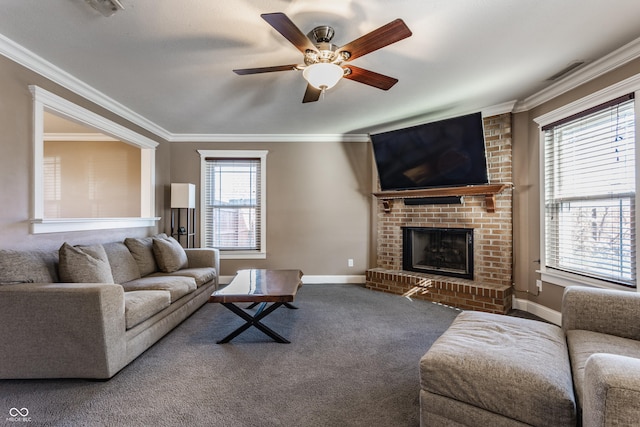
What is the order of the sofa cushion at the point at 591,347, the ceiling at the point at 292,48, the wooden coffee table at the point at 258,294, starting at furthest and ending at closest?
the wooden coffee table at the point at 258,294, the ceiling at the point at 292,48, the sofa cushion at the point at 591,347

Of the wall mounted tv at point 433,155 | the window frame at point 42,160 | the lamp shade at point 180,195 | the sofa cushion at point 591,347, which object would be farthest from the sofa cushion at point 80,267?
the wall mounted tv at point 433,155

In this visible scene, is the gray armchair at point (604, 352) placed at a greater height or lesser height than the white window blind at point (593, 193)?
lesser

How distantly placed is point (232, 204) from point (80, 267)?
251 centimetres

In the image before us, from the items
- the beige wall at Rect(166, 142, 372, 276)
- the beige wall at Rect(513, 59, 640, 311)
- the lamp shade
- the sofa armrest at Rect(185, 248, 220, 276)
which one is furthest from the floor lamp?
the beige wall at Rect(513, 59, 640, 311)

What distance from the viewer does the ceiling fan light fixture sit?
185 cm

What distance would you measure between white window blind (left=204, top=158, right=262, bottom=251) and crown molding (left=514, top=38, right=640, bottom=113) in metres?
3.64

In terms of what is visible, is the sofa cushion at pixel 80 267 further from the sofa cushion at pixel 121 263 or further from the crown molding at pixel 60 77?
the crown molding at pixel 60 77

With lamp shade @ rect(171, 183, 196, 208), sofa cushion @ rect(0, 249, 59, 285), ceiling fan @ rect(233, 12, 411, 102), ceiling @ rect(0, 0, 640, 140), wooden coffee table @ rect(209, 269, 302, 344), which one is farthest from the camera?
lamp shade @ rect(171, 183, 196, 208)

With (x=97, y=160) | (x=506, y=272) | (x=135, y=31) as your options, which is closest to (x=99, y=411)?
(x=135, y=31)

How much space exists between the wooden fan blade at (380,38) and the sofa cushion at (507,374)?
1.65 m

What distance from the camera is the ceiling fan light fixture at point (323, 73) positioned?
1.85m

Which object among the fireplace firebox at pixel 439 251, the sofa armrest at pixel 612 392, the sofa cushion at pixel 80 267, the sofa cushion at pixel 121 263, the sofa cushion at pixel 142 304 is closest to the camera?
the sofa armrest at pixel 612 392

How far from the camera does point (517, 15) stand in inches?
72.1

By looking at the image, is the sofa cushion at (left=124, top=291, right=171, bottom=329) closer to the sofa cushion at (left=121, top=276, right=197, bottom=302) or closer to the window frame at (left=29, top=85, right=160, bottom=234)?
the sofa cushion at (left=121, top=276, right=197, bottom=302)
